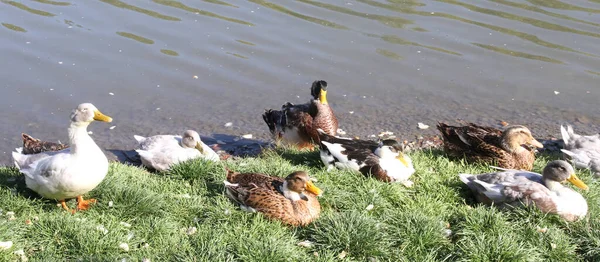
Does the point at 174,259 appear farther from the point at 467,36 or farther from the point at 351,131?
the point at 467,36

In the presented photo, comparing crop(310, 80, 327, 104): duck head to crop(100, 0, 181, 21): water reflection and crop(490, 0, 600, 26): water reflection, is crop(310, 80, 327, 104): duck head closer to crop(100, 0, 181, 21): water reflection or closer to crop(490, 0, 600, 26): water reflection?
crop(100, 0, 181, 21): water reflection

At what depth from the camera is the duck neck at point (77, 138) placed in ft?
17.3

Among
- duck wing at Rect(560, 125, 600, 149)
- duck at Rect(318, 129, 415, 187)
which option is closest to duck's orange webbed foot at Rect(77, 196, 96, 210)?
duck at Rect(318, 129, 415, 187)

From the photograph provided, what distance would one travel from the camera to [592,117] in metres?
9.20

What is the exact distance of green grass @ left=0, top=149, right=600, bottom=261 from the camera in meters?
4.75

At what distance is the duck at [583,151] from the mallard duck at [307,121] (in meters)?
2.45

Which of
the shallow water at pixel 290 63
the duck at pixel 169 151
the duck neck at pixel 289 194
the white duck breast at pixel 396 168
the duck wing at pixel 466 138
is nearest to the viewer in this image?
the duck neck at pixel 289 194

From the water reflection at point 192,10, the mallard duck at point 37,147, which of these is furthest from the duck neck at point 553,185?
the water reflection at point 192,10

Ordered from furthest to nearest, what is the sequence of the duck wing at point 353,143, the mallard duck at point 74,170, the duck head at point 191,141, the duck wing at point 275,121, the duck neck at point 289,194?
the duck wing at point 275,121 < the duck head at point 191,141 < the duck wing at point 353,143 < the duck neck at point 289,194 < the mallard duck at point 74,170

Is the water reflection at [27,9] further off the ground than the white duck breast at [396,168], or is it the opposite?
the white duck breast at [396,168]

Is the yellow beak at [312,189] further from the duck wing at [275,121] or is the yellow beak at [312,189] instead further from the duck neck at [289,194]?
the duck wing at [275,121]

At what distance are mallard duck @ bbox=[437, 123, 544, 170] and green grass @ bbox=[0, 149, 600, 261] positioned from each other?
0.91 meters

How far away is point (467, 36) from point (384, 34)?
1355mm

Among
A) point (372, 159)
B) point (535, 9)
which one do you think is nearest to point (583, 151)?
point (372, 159)
